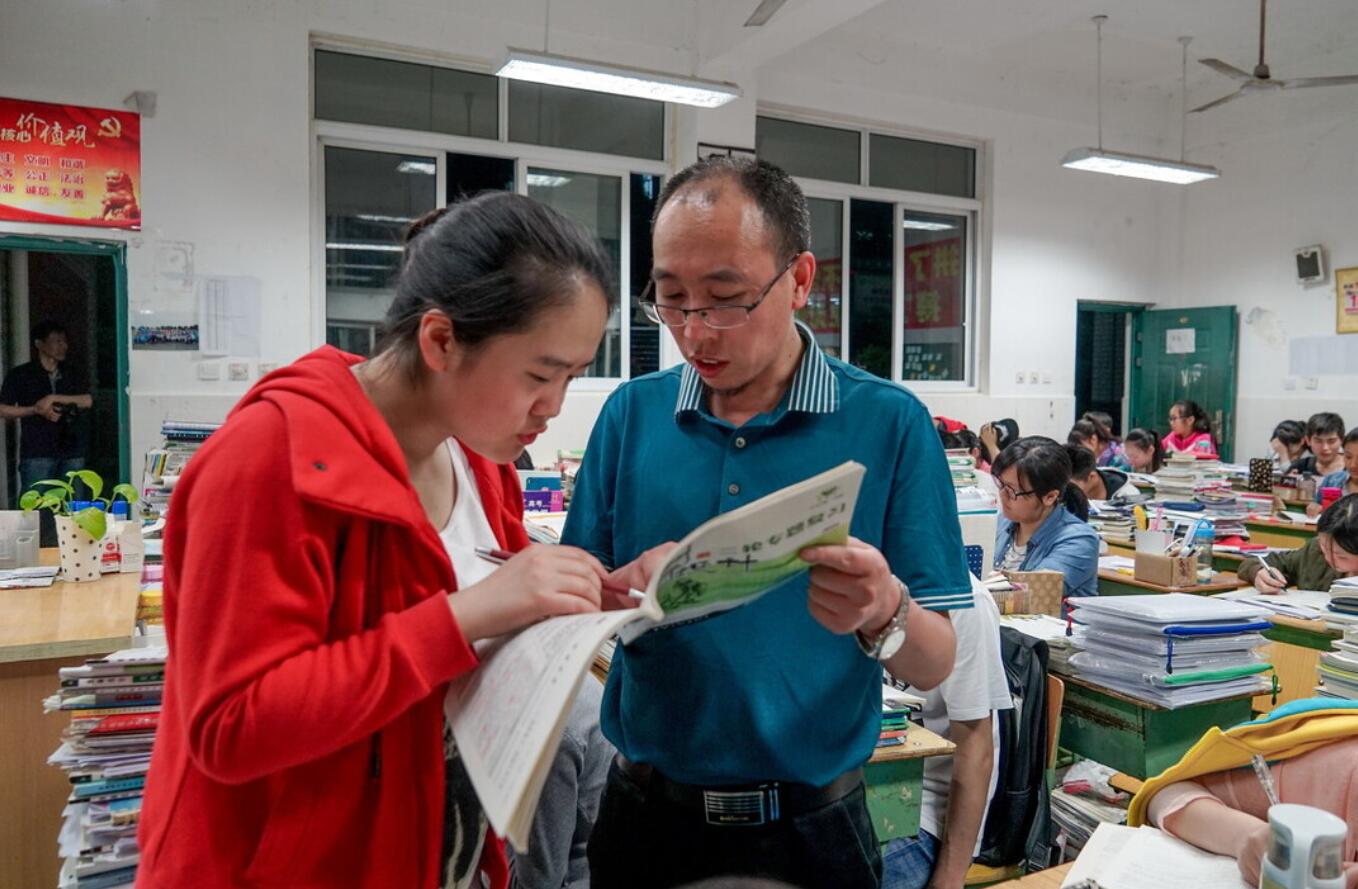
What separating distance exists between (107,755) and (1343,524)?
372 centimetres

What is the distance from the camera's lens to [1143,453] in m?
6.93

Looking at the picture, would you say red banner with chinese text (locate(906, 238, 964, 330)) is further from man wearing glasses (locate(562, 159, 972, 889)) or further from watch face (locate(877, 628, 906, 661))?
watch face (locate(877, 628, 906, 661))

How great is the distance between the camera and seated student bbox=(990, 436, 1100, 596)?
10.8ft

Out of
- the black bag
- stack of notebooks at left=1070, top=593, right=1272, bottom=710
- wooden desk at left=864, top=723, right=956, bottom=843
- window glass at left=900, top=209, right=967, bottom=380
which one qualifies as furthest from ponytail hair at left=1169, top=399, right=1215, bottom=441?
wooden desk at left=864, top=723, right=956, bottom=843

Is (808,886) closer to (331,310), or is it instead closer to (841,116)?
(331,310)

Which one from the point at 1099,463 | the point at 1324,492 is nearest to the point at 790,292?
the point at 1324,492

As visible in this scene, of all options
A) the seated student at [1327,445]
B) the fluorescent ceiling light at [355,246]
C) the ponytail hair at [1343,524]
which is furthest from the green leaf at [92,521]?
the seated student at [1327,445]

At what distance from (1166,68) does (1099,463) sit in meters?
3.61

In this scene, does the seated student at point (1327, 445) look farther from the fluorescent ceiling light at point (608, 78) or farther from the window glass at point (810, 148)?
the fluorescent ceiling light at point (608, 78)

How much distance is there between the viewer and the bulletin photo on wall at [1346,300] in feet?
25.0

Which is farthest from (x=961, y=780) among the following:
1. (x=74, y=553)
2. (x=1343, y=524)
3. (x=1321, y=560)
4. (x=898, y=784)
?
(x=1321, y=560)

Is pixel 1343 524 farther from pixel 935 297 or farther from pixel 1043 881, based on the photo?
pixel 935 297

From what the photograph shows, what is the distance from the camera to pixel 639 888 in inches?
48.1

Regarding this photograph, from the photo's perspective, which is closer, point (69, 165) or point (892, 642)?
point (892, 642)
